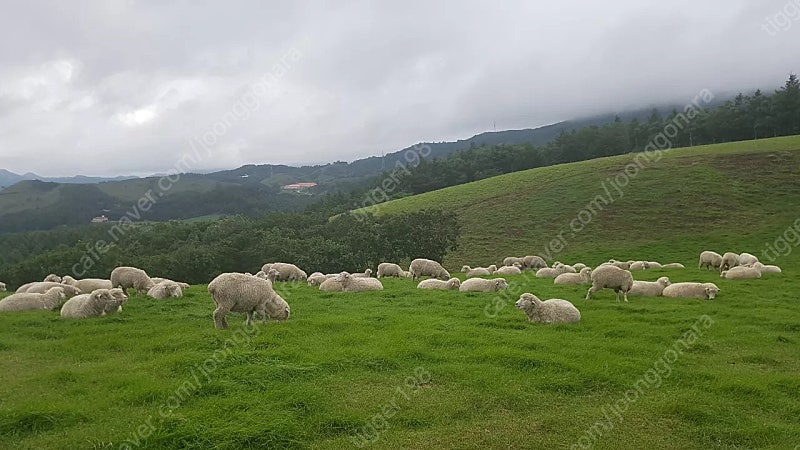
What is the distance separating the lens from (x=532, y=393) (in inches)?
360

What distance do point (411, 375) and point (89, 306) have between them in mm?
10937

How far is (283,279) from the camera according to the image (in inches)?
1055

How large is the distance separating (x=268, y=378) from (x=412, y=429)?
9.89ft

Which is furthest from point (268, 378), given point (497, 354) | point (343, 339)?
point (497, 354)

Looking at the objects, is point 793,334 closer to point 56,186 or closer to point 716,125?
point 716,125

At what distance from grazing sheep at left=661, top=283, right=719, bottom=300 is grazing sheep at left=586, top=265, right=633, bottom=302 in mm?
1962

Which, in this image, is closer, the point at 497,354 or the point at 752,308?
the point at 497,354

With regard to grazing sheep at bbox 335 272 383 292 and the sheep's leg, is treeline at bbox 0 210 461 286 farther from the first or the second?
the sheep's leg

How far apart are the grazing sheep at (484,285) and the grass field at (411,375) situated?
Answer: 1.63m

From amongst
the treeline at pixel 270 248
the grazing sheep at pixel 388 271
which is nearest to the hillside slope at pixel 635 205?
the treeline at pixel 270 248

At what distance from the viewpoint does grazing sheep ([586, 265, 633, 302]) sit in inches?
741

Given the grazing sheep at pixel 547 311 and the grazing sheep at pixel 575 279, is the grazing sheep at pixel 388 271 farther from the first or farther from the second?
the grazing sheep at pixel 547 311

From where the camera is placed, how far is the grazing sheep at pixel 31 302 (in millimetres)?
16859

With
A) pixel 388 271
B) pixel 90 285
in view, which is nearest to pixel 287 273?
pixel 388 271
